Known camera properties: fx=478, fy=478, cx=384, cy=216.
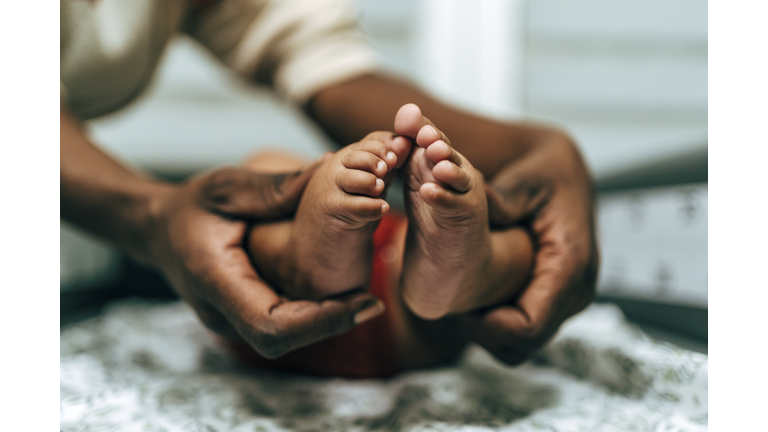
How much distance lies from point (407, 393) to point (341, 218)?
19cm

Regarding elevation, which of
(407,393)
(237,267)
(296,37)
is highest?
(296,37)

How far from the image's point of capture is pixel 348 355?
0.44m

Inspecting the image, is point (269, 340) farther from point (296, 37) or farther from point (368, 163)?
point (296, 37)

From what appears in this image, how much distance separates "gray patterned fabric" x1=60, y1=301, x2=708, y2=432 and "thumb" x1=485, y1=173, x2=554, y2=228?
15 cm

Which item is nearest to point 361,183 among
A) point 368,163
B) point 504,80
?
point 368,163

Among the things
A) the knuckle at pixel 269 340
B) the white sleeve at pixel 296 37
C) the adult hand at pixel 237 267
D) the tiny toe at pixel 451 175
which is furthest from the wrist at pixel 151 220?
the white sleeve at pixel 296 37

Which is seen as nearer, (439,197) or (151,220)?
(439,197)

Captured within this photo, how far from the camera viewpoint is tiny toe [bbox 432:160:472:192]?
0.82 ft

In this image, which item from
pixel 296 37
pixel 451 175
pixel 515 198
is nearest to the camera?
pixel 451 175

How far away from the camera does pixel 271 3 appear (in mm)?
663

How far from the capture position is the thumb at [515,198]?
333 millimetres

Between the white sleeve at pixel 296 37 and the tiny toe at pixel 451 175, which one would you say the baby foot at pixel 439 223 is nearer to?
the tiny toe at pixel 451 175
